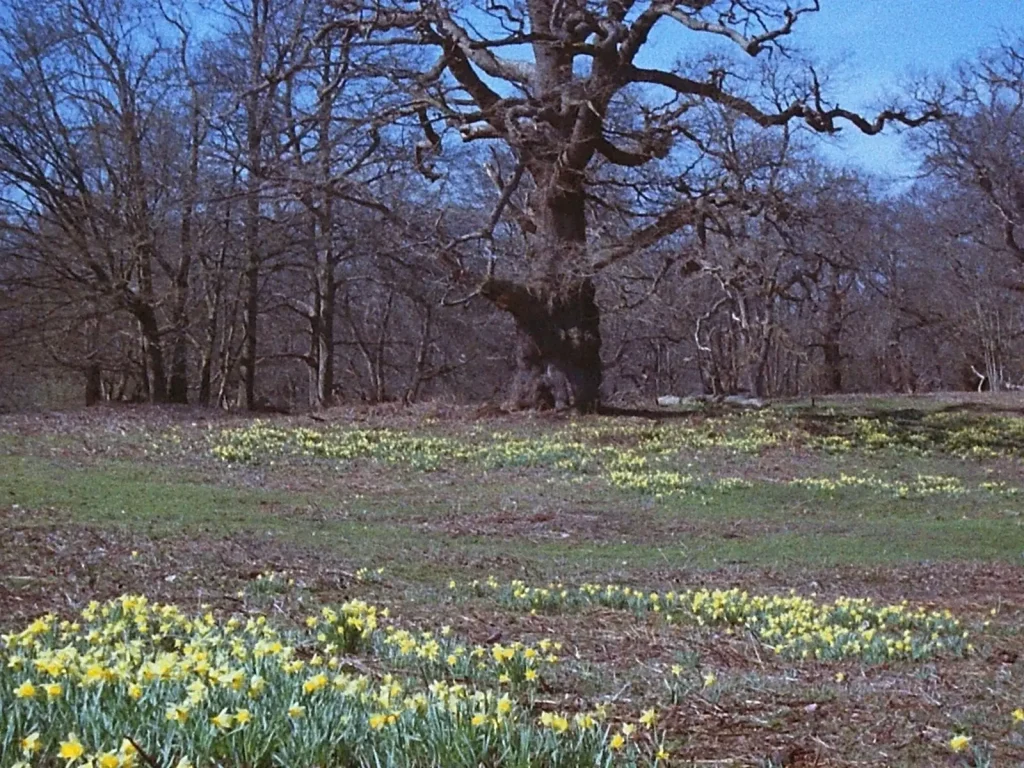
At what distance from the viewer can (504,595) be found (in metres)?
8.22

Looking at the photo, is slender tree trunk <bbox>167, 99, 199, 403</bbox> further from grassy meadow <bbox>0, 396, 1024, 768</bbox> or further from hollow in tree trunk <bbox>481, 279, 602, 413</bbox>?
hollow in tree trunk <bbox>481, 279, 602, 413</bbox>

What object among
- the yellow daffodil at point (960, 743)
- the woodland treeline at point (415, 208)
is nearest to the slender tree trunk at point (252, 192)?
the woodland treeline at point (415, 208)

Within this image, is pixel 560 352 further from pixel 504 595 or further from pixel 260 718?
pixel 260 718

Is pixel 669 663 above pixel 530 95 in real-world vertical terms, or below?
below

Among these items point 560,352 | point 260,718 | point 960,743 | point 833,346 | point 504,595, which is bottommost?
point 504,595

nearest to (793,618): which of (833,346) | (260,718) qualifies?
(260,718)

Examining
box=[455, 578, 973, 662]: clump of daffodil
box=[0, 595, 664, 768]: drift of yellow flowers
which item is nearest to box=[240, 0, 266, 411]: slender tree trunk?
box=[455, 578, 973, 662]: clump of daffodil

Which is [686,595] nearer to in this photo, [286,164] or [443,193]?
[286,164]

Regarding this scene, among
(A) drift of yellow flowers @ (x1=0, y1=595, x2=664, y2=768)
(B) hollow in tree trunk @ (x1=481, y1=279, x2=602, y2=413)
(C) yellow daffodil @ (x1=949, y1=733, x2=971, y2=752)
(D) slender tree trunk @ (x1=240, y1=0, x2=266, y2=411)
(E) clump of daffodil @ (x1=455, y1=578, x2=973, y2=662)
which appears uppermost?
(D) slender tree trunk @ (x1=240, y1=0, x2=266, y2=411)

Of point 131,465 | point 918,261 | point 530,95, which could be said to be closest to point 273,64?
point 530,95

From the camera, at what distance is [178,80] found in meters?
29.8

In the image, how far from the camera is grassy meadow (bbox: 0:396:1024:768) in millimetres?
3410

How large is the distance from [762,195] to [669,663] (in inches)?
743

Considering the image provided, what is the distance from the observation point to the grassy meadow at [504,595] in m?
3.41
